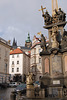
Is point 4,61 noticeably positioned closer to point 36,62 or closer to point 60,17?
point 36,62

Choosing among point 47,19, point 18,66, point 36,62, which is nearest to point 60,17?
point 47,19

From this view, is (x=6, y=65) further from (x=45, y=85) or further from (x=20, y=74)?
(x=45, y=85)

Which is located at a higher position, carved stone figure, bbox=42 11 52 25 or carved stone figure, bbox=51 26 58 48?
carved stone figure, bbox=42 11 52 25

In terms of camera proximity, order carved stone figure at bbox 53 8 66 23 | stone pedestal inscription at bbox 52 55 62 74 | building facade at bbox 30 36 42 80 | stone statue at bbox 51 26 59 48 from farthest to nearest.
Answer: building facade at bbox 30 36 42 80
carved stone figure at bbox 53 8 66 23
stone statue at bbox 51 26 59 48
stone pedestal inscription at bbox 52 55 62 74

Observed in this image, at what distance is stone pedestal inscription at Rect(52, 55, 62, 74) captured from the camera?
41.5ft

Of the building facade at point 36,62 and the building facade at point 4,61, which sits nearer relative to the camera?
the building facade at point 4,61

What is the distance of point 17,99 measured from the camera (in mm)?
10266

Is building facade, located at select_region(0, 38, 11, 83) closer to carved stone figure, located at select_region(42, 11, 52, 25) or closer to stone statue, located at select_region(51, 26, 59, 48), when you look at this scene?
carved stone figure, located at select_region(42, 11, 52, 25)

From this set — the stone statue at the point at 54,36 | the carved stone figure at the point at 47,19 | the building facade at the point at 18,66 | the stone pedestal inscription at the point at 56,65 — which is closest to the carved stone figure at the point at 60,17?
the carved stone figure at the point at 47,19

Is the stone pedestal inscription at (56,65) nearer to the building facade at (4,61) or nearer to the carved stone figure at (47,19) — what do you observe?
the carved stone figure at (47,19)

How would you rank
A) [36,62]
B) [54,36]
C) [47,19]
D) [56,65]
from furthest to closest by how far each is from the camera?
[36,62]
[47,19]
[54,36]
[56,65]

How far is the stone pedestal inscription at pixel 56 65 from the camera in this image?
Answer: 1266 centimetres

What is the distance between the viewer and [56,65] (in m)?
12.9

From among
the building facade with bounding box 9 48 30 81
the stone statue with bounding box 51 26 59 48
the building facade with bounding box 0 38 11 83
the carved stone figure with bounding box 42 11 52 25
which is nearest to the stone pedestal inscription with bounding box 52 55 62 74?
the stone statue with bounding box 51 26 59 48
